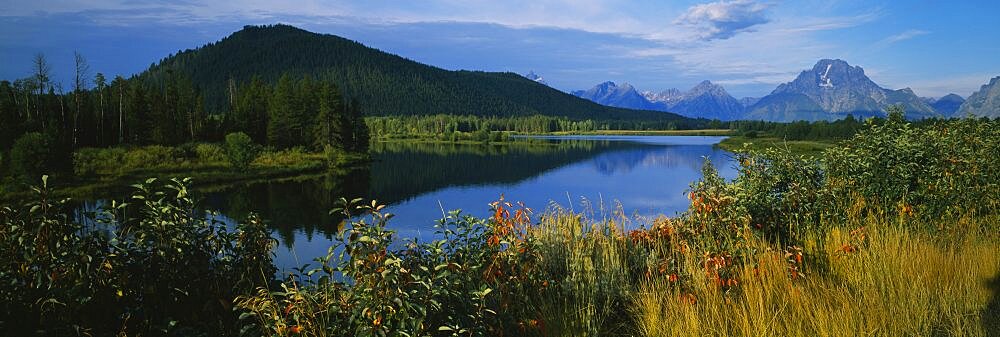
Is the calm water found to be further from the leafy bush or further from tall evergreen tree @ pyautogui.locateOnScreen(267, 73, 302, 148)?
the leafy bush

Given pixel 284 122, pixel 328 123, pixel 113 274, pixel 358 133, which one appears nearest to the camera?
pixel 113 274

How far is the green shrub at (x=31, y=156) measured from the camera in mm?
41500

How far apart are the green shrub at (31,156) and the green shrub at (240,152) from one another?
1742 centimetres

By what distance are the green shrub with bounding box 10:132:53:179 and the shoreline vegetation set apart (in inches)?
1786

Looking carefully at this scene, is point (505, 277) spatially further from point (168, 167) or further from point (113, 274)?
point (168, 167)

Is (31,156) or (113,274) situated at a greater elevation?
(113,274)

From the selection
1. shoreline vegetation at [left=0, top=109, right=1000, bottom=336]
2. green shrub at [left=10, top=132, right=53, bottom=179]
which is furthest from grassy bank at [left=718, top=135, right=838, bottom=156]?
green shrub at [left=10, top=132, right=53, bottom=179]

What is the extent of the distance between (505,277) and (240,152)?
2333 inches

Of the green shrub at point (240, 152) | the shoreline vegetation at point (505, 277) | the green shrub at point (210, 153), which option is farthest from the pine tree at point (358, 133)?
the shoreline vegetation at point (505, 277)

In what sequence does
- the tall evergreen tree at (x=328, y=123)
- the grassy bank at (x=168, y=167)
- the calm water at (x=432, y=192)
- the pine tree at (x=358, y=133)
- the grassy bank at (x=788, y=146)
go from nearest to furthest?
the grassy bank at (x=788, y=146) → the calm water at (x=432, y=192) → the grassy bank at (x=168, y=167) → the tall evergreen tree at (x=328, y=123) → the pine tree at (x=358, y=133)

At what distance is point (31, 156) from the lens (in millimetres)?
41688

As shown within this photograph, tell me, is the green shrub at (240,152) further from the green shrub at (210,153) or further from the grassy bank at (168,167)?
the green shrub at (210,153)

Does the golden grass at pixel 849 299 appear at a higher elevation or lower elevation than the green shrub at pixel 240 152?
higher

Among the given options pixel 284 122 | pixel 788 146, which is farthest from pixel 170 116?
pixel 788 146
